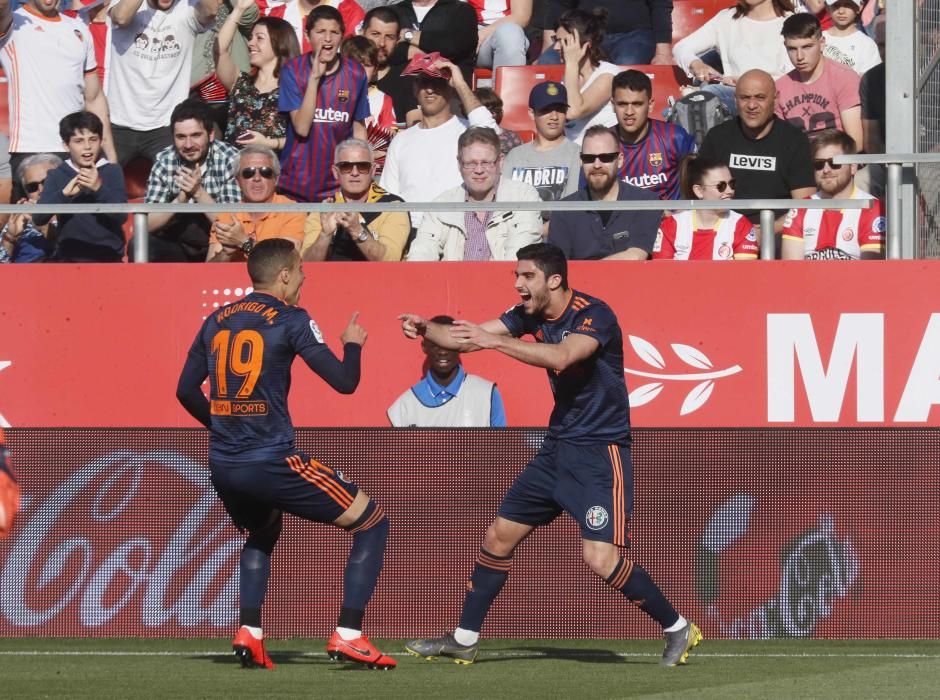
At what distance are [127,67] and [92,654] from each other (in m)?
5.64

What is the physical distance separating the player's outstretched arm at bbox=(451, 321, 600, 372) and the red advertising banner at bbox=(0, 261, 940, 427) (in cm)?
279

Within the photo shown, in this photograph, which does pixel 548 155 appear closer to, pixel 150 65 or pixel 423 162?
pixel 423 162

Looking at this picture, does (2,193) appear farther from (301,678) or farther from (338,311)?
(301,678)

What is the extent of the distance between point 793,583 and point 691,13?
23.3 feet

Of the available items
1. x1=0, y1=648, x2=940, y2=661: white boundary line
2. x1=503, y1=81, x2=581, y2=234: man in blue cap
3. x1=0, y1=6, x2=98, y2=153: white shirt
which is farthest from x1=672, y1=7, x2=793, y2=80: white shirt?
x1=0, y1=648, x2=940, y2=661: white boundary line

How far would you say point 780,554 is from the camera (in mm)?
9461

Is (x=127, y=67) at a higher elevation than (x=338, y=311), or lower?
higher

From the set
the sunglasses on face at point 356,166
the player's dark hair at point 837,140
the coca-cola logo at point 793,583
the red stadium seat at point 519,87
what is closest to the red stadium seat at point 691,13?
the red stadium seat at point 519,87

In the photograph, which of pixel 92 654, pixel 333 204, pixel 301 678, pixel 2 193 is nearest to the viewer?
pixel 301 678

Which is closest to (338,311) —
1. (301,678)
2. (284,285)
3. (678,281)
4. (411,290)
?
(411,290)

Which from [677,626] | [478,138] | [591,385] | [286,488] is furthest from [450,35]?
[677,626]

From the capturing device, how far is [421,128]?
12.3m

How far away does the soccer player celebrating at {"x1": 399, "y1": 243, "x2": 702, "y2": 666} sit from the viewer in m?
8.03

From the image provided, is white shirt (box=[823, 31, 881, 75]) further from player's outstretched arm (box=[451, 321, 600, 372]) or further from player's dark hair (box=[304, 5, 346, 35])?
player's outstretched arm (box=[451, 321, 600, 372])
